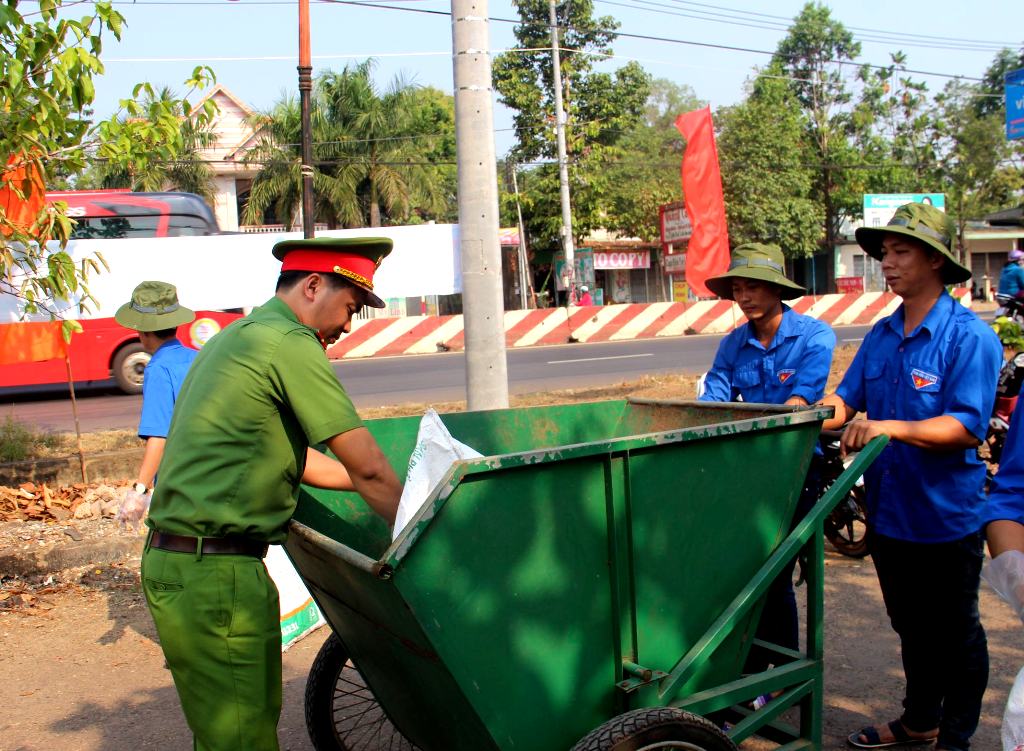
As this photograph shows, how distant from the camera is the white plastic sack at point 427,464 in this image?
2416 millimetres

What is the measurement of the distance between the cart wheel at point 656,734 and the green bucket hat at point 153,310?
274cm

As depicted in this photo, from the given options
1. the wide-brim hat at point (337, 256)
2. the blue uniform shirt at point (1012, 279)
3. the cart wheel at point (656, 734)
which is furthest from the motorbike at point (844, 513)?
the blue uniform shirt at point (1012, 279)

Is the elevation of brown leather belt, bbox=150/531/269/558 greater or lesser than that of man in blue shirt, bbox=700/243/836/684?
lesser

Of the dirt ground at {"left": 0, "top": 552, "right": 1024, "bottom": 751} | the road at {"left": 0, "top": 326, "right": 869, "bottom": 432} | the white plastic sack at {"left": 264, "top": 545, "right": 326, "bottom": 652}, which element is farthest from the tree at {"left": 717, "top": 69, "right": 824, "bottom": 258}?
the white plastic sack at {"left": 264, "top": 545, "right": 326, "bottom": 652}

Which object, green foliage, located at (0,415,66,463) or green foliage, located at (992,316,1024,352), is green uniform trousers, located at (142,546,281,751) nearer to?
green foliage, located at (992,316,1024,352)

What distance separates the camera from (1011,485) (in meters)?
2.14

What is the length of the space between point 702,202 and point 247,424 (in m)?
10.7

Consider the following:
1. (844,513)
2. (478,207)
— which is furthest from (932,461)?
(478,207)

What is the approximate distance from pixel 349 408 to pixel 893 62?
42522 mm

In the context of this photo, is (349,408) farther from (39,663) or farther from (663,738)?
(39,663)

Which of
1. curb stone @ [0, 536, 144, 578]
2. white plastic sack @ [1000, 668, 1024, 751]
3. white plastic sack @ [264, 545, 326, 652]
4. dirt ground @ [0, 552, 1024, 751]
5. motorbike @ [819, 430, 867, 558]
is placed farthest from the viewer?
curb stone @ [0, 536, 144, 578]

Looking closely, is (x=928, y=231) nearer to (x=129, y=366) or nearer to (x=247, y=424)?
(x=247, y=424)

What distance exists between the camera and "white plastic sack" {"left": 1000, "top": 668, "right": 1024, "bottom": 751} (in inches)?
72.2

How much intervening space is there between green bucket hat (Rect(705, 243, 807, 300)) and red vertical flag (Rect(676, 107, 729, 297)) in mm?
8491
